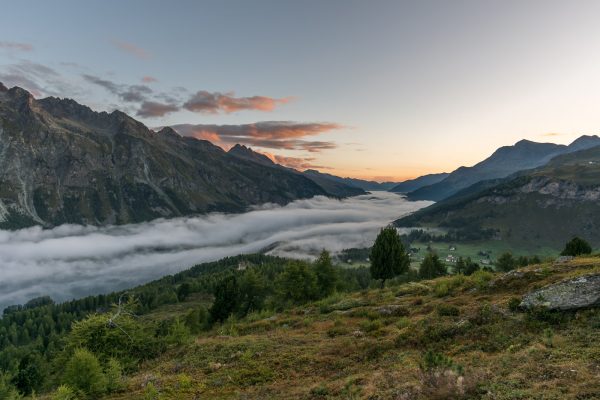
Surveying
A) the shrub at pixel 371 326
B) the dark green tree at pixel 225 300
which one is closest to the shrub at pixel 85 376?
the shrub at pixel 371 326

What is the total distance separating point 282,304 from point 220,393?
7350 centimetres

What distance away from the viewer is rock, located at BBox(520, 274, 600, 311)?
21.7 metres

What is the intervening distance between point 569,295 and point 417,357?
11099 millimetres

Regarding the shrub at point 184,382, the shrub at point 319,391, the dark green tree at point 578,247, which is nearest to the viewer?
the shrub at point 319,391

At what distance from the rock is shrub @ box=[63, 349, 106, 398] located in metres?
30.4

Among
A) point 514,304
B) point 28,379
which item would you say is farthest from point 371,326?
point 28,379

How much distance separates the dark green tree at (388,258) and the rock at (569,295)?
5311 cm

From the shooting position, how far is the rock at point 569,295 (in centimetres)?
2167

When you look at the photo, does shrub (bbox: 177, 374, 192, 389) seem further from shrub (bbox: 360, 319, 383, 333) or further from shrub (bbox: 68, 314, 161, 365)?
shrub (bbox: 360, 319, 383, 333)

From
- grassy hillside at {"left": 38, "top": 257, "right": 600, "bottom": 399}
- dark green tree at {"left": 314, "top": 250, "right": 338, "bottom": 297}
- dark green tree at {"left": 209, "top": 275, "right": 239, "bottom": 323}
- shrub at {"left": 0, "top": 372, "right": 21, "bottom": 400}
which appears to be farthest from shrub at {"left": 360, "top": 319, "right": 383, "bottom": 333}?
dark green tree at {"left": 209, "top": 275, "right": 239, "bottom": 323}

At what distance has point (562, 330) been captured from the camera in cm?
2006

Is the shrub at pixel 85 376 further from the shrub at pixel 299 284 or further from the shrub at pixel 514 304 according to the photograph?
the shrub at pixel 299 284

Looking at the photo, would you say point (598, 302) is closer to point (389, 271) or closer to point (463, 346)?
point (463, 346)

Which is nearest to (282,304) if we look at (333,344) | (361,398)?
(333,344)
